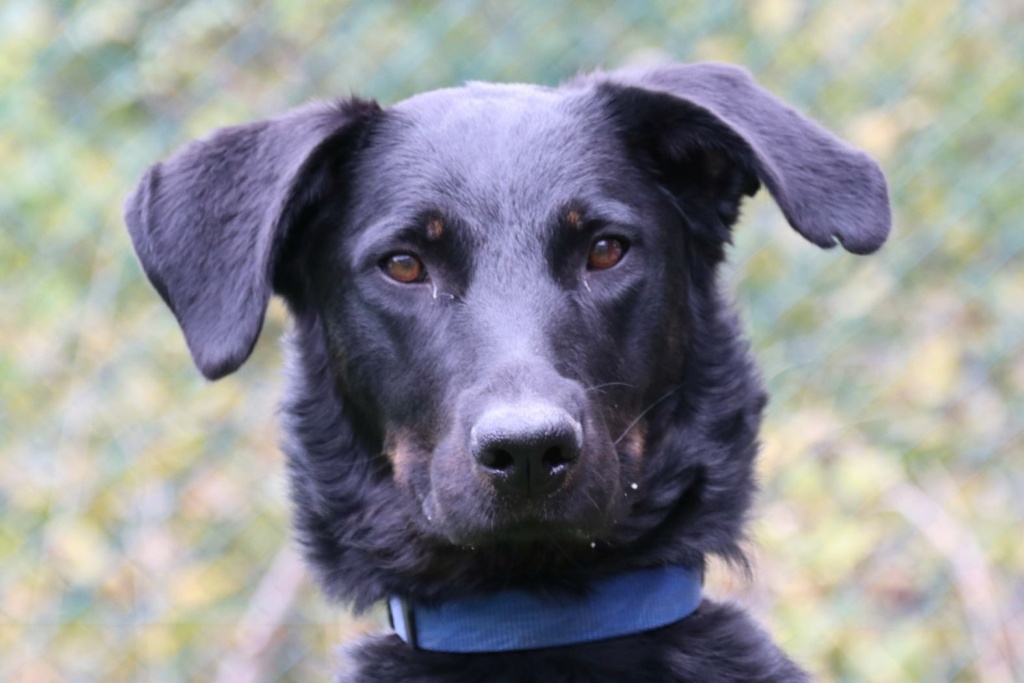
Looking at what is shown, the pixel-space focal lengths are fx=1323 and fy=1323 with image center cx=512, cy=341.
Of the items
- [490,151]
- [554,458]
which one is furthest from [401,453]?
[490,151]

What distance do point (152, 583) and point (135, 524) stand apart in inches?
8.1

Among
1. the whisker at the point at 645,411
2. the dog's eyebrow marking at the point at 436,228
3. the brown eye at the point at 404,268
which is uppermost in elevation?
the dog's eyebrow marking at the point at 436,228

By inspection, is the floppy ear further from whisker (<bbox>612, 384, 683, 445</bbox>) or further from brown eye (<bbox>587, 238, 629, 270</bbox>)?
whisker (<bbox>612, 384, 683, 445</bbox>)

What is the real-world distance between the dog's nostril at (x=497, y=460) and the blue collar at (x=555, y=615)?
38cm

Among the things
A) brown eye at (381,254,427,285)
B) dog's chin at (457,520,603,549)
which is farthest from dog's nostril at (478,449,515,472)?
brown eye at (381,254,427,285)

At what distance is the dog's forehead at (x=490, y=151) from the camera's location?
2.61 metres

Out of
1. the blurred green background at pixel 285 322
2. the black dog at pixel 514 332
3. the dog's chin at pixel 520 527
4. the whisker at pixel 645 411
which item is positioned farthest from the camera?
the blurred green background at pixel 285 322

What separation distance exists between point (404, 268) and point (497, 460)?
1.83ft

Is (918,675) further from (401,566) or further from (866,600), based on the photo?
(401,566)

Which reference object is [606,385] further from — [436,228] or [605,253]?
[436,228]

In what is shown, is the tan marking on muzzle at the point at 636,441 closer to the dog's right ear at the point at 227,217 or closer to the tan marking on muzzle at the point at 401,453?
the tan marking on muzzle at the point at 401,453

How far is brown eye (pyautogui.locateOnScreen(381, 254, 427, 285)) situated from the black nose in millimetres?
456

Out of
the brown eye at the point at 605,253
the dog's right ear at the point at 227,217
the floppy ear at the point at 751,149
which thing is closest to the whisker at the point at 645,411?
the brown eye at the point at 605,253

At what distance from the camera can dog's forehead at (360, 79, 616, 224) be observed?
2.61m
